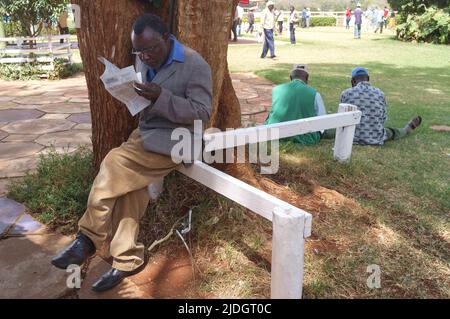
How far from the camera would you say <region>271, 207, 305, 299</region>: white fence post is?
1922mm

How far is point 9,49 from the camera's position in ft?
31.7

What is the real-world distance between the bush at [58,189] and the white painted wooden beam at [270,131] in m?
1.14

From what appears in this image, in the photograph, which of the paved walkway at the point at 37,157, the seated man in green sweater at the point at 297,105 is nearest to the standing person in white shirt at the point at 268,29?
the paved walkway at the point at 37,157

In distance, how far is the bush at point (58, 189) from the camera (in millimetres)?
3168

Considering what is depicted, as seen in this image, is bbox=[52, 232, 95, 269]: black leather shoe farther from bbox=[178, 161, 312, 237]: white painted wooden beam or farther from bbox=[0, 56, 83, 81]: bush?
bbox=[0, 56, 83, 81]: bush

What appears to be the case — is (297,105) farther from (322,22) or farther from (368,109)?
(322,22)

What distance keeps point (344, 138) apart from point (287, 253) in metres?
2.29

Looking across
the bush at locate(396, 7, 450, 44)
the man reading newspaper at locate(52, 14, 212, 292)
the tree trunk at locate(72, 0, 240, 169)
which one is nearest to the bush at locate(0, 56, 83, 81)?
the tree trunk at locate(72, 0, 240, 169)

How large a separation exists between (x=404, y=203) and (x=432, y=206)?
231 millimetres

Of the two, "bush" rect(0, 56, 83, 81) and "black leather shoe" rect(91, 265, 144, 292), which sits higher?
"bush" rect(0, 56, 83, 81)

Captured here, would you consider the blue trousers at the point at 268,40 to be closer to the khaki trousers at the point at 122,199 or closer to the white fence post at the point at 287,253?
the khaki trousers at the point at 122,199

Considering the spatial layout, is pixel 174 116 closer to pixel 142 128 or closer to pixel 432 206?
pixel 142 128

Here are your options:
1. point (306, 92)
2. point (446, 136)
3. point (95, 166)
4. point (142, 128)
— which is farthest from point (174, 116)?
point (446, 136)

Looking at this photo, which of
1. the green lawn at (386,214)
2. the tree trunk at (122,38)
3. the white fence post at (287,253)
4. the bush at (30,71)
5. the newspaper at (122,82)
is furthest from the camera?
the bush at (30,71)
